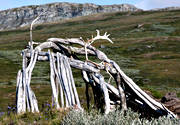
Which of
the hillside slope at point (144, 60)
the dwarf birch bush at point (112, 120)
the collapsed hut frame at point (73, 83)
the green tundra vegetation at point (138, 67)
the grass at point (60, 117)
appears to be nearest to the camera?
the dwarf birch bush at point (112, 120)

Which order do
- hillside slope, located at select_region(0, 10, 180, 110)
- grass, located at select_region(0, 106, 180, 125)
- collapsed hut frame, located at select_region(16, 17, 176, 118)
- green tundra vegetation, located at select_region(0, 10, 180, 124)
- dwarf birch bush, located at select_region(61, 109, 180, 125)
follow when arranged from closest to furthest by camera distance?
dwarf birch bush, located at select_region(61, 109, 180, 125), grass, located at select_region(0, 106, 180, 125), collapsed hut frame, located at select_region(16, 17, 176, 118), green tundra vegetation, located at select_region(0, 10, 180, 124), hillside slope, located at select_region(0, 10, 180, 110)

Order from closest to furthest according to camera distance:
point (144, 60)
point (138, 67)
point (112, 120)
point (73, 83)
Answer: point (112, 120)
point (73, 83)
point (138, 67)
point (144, 60)

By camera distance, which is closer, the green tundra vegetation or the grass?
the grass

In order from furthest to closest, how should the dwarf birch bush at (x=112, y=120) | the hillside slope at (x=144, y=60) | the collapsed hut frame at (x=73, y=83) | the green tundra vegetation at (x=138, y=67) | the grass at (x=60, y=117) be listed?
the hillside slope at (x=144, y=60) → the green tundra vegetation at (x=138, y=67) → the collapsed hut frame at (x=73, y=83) → the grass at (x=60, y=117) → the dwarf birch bush at (x=112, y=120)

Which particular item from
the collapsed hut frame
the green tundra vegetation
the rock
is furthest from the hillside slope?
the collapsed hut frame

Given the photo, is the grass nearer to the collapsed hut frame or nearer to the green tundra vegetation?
the green tundra vegetation

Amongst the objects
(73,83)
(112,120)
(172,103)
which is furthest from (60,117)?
(172,103)

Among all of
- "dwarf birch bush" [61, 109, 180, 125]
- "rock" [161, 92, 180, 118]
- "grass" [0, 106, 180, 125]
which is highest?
"dwarf birch bush" [61, 109, 180, 125]

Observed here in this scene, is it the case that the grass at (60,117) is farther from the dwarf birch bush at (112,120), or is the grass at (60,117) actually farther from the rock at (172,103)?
the rock at (172,103)

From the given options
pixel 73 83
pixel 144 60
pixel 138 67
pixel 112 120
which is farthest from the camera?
pixel 144 60

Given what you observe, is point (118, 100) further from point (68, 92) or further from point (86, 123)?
point (86, 123)

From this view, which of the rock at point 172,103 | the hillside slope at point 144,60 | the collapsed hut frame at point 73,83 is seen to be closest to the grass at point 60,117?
the collapsed hut frame at point 73,83

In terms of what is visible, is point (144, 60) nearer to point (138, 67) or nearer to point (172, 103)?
point (138, 67)

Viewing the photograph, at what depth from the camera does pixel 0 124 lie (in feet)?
27.7
